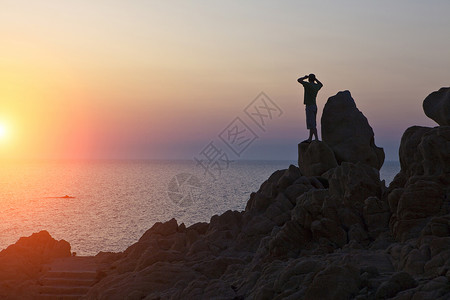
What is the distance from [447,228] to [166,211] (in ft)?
237

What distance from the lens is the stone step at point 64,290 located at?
69.5ft

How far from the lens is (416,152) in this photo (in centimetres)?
Answer: 1717

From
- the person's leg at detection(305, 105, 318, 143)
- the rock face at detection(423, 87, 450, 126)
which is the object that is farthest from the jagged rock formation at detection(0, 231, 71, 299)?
the rock face at detection(423, 87, 450, 126)

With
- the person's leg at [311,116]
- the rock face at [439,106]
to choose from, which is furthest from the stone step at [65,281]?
the rock face at [439,106]

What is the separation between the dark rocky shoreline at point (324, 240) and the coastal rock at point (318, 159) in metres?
0.04

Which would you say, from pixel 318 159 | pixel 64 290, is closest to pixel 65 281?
pixel 64 290

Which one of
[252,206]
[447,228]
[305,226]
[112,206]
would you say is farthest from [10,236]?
[447,228]

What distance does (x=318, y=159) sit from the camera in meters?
24.1

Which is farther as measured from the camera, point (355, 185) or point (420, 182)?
point (355, 185)

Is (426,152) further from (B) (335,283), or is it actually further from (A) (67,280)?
(A) (67,280)

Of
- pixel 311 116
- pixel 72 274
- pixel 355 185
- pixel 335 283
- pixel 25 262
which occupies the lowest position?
pixel 335 283

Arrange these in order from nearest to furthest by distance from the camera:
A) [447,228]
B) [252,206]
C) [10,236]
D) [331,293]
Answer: [331,293] → [447,228] → [252,206] → [10,236]

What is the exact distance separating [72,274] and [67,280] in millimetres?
397

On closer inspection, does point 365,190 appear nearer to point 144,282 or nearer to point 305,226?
point 305,226
